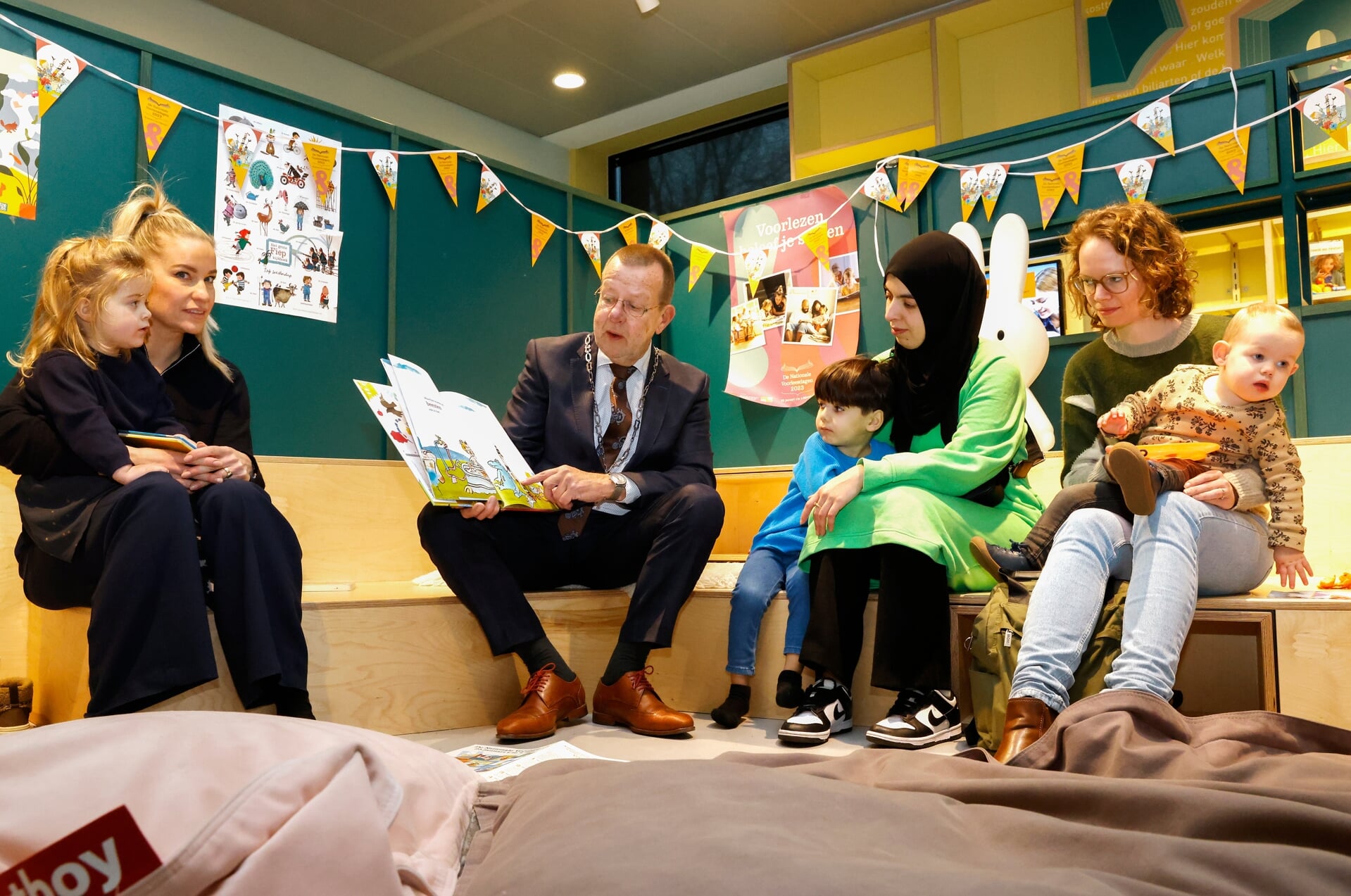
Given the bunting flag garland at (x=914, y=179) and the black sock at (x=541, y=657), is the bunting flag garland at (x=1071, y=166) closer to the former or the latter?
the bunting flag garland at (x=914, y=179)

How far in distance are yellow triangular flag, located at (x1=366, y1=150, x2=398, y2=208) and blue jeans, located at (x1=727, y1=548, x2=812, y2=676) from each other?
187 cm

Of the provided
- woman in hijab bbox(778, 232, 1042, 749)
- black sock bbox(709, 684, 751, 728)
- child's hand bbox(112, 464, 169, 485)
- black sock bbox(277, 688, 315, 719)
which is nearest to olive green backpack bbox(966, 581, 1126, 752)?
woman in hijab bbox(778, 232, 1042, 749)

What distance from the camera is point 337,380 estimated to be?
3162 millimetres

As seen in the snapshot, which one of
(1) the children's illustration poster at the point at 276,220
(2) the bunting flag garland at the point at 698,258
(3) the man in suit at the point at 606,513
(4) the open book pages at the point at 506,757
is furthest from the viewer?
(2) the bunting flag garland at the point at 698,258

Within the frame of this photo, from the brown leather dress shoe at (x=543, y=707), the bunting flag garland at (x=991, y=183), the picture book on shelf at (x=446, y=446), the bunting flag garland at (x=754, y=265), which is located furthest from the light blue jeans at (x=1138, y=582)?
the bunting flag garland at (x=754, y=265)

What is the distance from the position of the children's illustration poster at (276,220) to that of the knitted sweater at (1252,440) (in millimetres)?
2429

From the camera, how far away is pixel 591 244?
4.01 meters

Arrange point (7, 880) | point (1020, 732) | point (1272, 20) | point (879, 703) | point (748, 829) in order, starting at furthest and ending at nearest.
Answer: point (1272, 20), point (879, 703), point (1020, 732), point (748, 829), point (7, 880)

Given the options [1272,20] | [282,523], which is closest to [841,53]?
[1272,20]

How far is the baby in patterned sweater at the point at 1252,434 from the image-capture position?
185 cm

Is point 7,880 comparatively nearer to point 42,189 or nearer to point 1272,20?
point 42,189

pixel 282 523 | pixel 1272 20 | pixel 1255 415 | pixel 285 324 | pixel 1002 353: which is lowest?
pixel 282 523

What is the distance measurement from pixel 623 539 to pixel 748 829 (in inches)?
66.2

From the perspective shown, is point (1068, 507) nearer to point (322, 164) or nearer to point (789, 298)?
point (789, 298)
